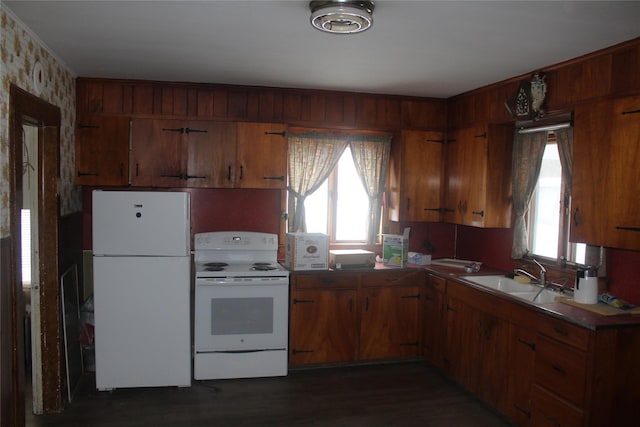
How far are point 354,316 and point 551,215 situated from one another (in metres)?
1.77

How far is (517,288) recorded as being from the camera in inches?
153

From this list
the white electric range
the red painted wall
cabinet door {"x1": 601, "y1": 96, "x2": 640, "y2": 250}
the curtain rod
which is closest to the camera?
cabinet door {"x1": 601, "y1": 96, "x2": 640, "y2": 250}

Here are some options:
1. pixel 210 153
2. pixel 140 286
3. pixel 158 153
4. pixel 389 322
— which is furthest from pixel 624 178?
pixel 158 153

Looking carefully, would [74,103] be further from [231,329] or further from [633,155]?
[633,155]

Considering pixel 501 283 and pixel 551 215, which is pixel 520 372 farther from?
pixel 551 215

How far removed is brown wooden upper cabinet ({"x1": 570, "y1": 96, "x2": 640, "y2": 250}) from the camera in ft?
9.23

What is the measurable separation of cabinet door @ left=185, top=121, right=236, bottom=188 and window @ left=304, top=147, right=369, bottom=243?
3.01 feet

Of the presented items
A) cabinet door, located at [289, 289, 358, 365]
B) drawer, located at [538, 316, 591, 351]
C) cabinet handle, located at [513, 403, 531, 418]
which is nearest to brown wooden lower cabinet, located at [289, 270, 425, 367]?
cabinet door, located at [289, 289, 358, 365]

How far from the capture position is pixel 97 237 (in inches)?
144

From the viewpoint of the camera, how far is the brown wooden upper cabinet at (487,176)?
4156mm

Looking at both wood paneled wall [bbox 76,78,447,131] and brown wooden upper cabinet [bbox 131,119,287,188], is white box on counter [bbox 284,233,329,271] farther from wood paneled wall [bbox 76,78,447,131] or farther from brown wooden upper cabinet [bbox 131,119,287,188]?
wood paneled wall [bbox 76,78,447,131]

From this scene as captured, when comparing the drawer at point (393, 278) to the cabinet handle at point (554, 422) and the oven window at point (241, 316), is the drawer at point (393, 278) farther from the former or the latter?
the cabinet handle at point (554, 422)

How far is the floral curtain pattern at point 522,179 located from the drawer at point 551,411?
1326 mm

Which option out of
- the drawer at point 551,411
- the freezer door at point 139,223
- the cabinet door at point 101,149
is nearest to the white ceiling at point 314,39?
the cabinet door at point 101,149
